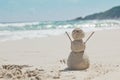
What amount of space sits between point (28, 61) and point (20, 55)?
1.27 m

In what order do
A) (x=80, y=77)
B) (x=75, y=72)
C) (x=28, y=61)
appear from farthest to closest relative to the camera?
1. (x=28, y=61)
2. (x=75, y=72)
3. (x=80, y=77)

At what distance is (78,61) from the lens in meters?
6.72

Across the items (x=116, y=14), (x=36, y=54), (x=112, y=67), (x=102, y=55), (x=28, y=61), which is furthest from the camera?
(x=116, y=14)

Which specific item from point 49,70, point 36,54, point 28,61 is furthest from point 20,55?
point 49,70

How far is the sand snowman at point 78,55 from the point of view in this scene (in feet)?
22.0

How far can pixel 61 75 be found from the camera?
6141mm

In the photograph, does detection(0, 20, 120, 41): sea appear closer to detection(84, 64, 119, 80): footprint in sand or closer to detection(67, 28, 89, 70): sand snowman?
detection(84, 64, 119, 80): footprint in sand

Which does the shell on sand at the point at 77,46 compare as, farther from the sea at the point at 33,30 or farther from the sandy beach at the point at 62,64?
the sea at the point at 33,30

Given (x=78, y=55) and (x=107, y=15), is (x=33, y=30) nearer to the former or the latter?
(x=78, y=55)

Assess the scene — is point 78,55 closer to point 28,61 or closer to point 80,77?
point 80,77

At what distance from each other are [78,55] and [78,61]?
109mm

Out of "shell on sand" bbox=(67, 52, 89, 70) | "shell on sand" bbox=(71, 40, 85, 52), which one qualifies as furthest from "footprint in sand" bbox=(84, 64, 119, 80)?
"shell on sand" bbox=(71, 40, 85, 52)

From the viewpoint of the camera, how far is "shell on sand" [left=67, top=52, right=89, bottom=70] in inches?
264

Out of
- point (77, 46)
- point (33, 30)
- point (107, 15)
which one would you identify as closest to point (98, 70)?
point (77, 46)
